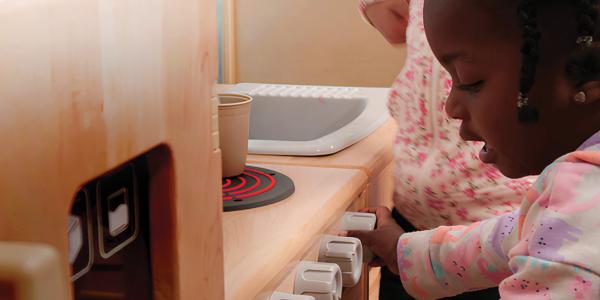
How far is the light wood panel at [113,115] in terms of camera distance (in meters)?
0.29

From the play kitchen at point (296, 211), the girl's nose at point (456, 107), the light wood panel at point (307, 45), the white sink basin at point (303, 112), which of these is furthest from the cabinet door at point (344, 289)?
the light wood panel at point (307, 45)

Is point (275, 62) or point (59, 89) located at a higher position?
point (59, 89)

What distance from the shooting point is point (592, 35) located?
0.55 m

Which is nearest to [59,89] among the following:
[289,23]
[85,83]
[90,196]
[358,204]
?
[85,83]

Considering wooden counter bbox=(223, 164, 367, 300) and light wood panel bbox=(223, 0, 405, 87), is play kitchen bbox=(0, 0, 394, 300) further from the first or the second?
light wood panel bbox=(223, 0, 405, 87)

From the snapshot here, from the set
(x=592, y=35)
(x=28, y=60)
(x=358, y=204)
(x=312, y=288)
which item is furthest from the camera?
(x=358, y=204)

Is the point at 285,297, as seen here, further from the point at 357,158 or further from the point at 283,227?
the point at 357,158

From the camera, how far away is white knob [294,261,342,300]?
75 cm

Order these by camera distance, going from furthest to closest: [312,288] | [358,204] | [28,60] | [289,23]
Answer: [289,23] < [358,204] < [312,288] < [28,60]

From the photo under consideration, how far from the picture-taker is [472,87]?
26.0 inches

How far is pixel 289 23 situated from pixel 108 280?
2483 millimetres

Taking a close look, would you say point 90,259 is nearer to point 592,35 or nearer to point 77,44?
point 77,44

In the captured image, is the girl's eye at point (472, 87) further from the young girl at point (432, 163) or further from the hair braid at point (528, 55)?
the young girl at point (432, 163)

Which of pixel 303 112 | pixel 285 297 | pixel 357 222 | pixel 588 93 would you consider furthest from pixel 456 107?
pixel 303 112
